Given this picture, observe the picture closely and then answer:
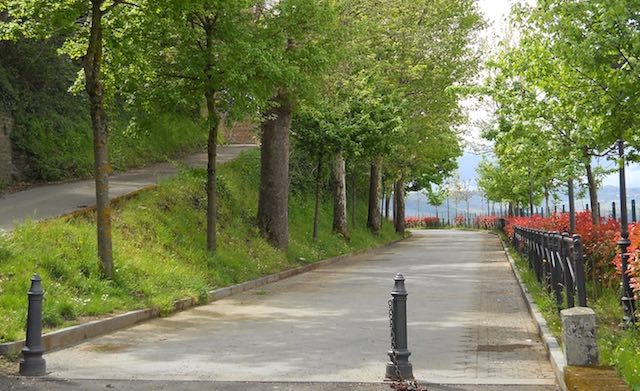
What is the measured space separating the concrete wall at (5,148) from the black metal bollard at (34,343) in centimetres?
1404

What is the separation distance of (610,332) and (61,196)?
13.6m

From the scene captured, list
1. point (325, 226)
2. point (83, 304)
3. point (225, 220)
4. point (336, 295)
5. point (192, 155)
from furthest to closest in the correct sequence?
1. point (325, 226)
2. point (192, 155)
3. point (225, 220)
4. point (336, 295)
5. point (83, 304)

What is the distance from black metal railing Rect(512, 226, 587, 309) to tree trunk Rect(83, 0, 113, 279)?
7.02 m

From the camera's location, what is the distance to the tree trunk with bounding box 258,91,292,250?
73.3 feet

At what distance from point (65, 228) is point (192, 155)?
17553 mm

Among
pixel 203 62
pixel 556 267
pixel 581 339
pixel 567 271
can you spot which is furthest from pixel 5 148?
pixel 581 339

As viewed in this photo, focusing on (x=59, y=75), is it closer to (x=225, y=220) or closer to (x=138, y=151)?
(x=138, y=151)

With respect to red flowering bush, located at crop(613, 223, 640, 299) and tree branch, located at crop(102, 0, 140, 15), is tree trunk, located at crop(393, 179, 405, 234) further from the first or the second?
red flowering bush, located at crop(613, 223, 640, 299)

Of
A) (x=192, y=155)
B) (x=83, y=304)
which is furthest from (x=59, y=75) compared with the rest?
(x=83, y=304)

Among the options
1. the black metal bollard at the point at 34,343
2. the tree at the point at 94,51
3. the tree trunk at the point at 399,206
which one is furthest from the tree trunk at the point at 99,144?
A: the tree trunk at the point at 399,206

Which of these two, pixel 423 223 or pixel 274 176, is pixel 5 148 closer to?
pixel 274 176

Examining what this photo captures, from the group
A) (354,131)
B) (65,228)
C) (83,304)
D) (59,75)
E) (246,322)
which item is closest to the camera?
(83,304)

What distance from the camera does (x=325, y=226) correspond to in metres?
34.4

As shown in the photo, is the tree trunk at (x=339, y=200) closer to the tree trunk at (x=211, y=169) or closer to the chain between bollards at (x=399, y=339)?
the tree trunk at (x=211, y=169)
